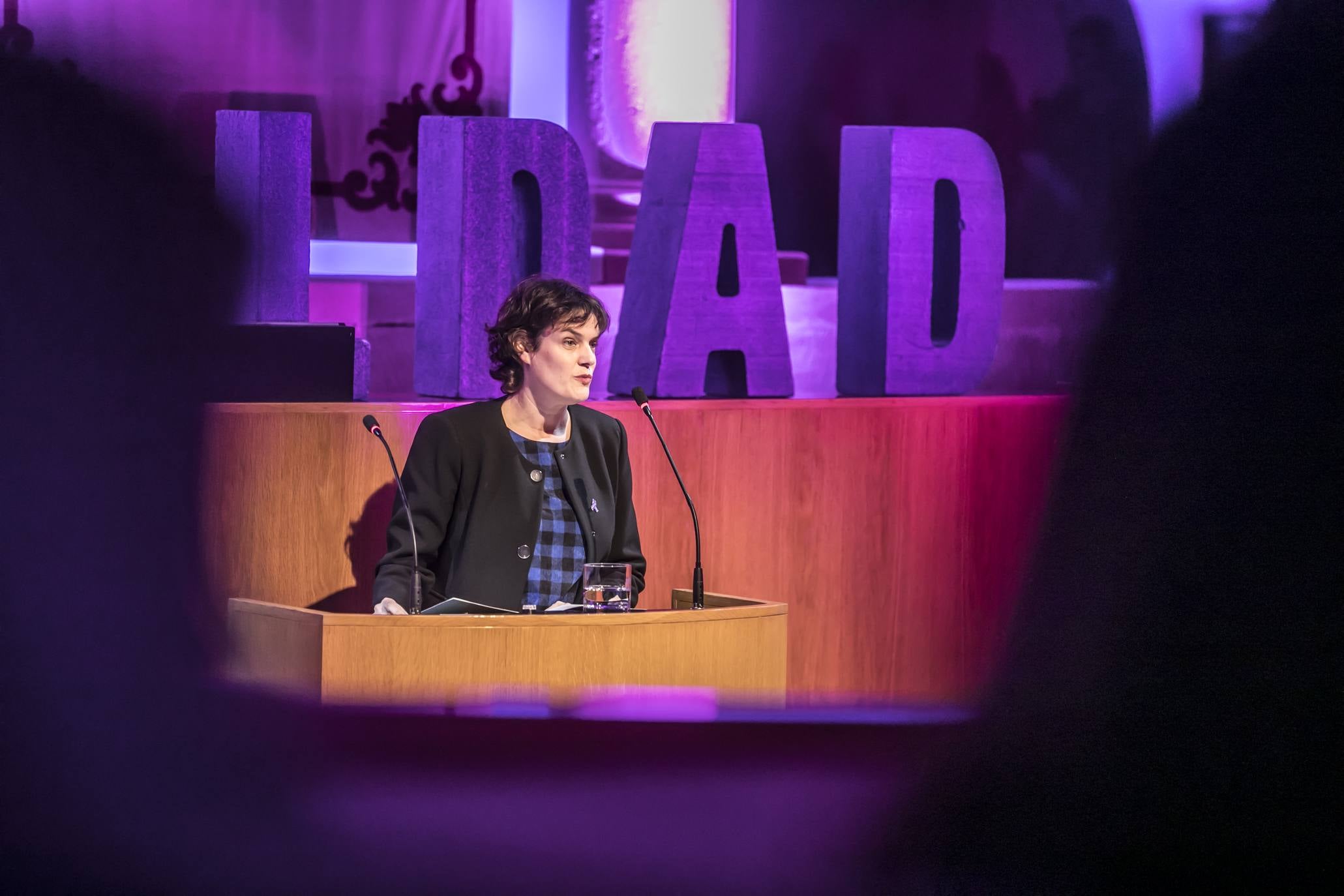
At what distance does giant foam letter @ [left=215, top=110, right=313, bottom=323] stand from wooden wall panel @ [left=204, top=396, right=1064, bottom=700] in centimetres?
44

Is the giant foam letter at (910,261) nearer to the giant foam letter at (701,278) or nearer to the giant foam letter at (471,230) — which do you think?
the giant foam letter at (701,278)

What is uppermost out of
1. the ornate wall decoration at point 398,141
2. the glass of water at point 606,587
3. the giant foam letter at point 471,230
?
the ornate wall decoration at point 398,141

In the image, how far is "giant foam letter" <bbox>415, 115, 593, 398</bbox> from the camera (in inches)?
146

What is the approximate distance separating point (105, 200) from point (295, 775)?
0.50m

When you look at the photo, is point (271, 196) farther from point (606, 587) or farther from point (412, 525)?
point (606, 587)

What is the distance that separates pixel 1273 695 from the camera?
37.9 inches

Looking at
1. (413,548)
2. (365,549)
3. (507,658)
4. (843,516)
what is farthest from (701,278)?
(507,658)

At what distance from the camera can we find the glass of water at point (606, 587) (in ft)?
9.02

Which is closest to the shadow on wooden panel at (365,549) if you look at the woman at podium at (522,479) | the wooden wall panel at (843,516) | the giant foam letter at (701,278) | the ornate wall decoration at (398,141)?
the wooden wall panel at (843,516)

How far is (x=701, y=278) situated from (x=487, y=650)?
1750mm

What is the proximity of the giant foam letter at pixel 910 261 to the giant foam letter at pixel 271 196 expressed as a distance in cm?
162

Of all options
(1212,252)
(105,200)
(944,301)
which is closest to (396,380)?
(944,301)

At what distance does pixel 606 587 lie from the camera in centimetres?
276

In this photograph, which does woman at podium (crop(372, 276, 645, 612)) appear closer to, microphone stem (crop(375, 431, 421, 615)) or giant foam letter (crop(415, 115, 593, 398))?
microphone stem (crop(375, 431, 421, 615))
